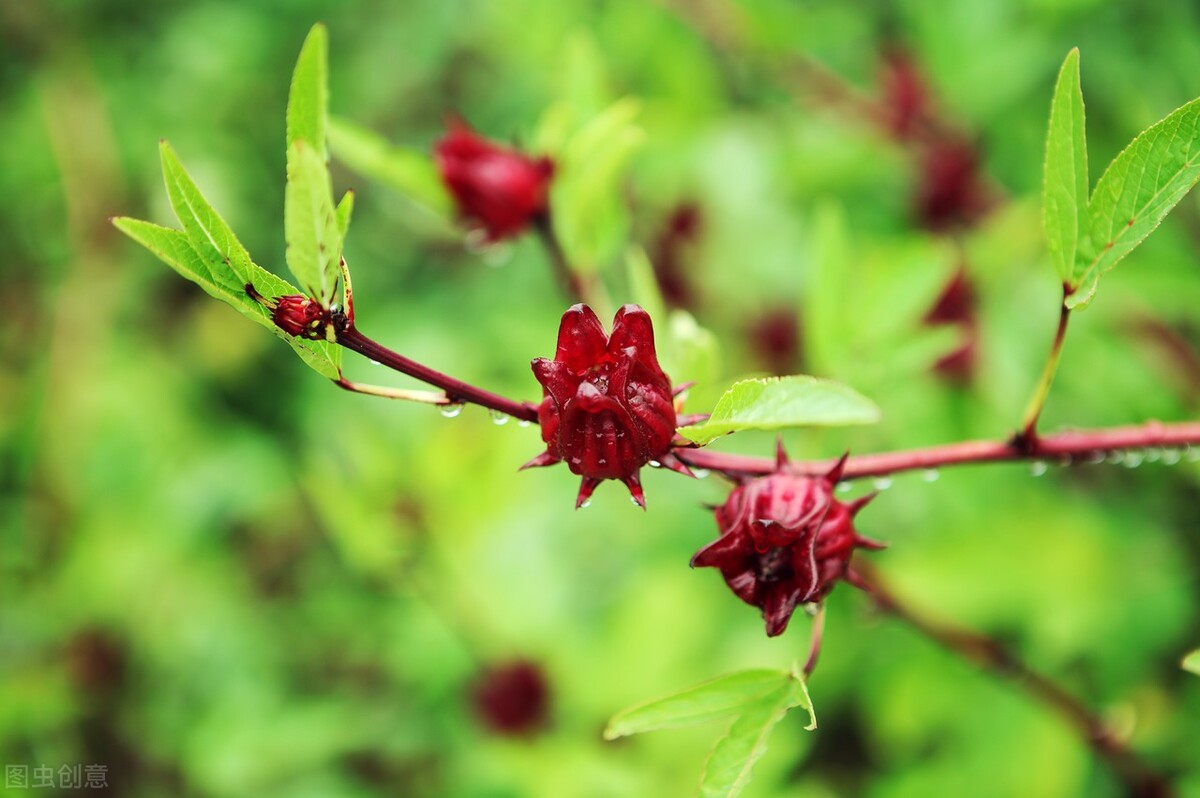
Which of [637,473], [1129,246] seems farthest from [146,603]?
[1129,246]

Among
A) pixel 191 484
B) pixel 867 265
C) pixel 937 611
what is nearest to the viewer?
pixel 867 265

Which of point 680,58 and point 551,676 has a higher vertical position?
point 680,58

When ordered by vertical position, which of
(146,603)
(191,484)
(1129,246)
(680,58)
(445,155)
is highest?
(680,58)

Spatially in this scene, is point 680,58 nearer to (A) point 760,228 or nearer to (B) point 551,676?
(A) point 760,228

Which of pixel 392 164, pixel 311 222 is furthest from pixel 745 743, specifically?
pixel 392 164

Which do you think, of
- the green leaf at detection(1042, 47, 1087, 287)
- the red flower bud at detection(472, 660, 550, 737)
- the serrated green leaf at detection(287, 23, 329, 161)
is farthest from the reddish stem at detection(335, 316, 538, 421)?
the red flower bud at detection(472, 660, 550, 737)

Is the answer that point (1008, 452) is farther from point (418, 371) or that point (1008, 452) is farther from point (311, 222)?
point (311, 222)

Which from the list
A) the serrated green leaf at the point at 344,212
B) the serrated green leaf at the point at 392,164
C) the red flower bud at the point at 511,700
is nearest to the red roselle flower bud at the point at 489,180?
the serrated green leaf at the point at 392,164
